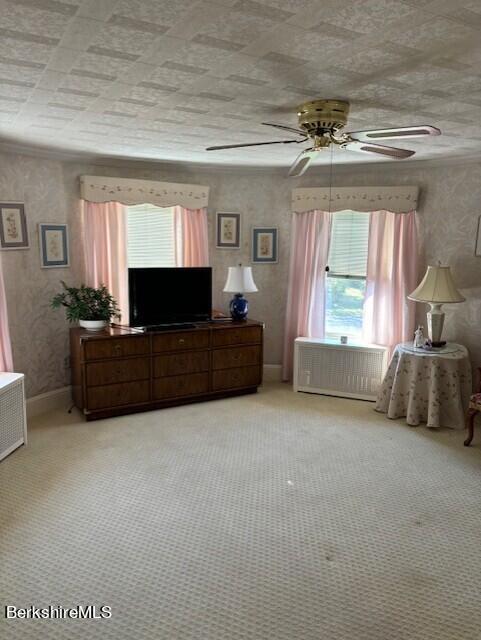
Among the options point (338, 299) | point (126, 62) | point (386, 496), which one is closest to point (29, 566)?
point (386, 496)

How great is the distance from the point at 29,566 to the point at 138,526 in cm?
60

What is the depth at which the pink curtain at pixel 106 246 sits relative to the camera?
15.5 ft

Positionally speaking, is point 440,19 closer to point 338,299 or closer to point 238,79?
point 238,79

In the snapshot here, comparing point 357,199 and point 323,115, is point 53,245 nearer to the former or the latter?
point 323,115

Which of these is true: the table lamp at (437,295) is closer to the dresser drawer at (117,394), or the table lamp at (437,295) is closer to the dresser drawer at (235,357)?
the dresser drawer at (235,357)

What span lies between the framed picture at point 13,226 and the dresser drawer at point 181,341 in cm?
145

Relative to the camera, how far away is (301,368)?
525cm

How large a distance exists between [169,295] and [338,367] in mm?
1901

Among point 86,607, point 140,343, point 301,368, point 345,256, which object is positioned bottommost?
point 86,607

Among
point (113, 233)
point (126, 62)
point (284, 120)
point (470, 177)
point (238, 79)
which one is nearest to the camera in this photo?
point (126, 62)

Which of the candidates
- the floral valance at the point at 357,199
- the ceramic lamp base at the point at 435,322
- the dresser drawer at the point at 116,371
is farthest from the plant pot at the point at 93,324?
the ceramic lamp base at the point at 435,322

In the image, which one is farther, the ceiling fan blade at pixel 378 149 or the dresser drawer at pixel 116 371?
the dresser drawer at pixel 116 371

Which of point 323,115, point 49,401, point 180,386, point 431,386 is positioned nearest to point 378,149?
point 323,115

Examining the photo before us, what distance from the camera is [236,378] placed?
5.06 metres
